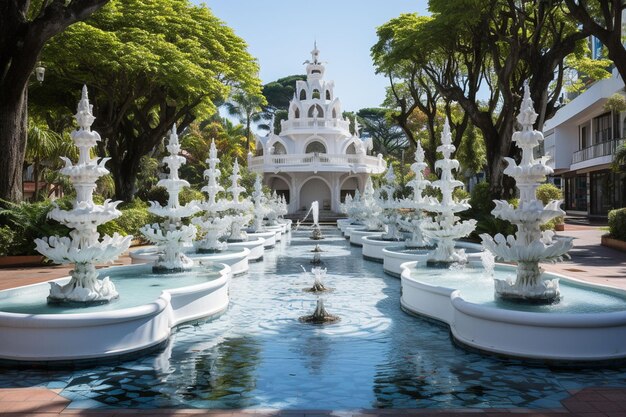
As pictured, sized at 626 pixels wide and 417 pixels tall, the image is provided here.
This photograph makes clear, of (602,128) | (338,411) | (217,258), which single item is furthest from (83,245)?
(602,128)

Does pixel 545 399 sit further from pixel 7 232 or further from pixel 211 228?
pixel 7 232

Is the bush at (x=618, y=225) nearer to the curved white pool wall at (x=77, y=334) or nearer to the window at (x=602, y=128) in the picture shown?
the curved white pool wall at (x=77, y=334)

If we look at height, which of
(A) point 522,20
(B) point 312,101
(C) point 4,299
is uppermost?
(B) point 312,101

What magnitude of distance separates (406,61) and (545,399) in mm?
27651

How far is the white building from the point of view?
2016 inches

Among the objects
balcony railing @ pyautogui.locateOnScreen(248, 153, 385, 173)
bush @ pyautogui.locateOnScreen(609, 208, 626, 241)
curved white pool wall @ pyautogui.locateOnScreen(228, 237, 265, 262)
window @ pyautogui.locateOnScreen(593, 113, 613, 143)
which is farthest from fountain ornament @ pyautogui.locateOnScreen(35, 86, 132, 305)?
balcony railing @ pyautogui.locateOnScreen(248, 153, 385, 173)

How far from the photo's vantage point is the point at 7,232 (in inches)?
655

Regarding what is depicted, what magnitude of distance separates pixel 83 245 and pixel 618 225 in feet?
63.4

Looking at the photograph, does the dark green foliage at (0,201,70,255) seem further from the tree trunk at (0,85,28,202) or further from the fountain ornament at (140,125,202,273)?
the fountain ornament at (140,125,202,273)

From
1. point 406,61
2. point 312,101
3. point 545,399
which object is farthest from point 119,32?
point 312,101

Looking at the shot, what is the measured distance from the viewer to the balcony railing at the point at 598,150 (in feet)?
116

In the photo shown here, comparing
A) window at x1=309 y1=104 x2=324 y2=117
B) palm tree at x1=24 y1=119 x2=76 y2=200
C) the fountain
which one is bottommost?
the fountain

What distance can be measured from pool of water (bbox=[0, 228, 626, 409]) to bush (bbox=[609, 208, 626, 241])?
1435 centimetres

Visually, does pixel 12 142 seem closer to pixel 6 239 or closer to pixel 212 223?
pixel 6 239
